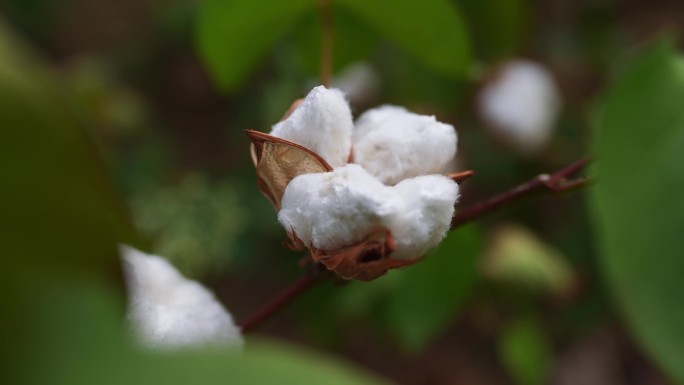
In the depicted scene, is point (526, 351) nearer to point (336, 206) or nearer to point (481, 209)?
point (481, 209)

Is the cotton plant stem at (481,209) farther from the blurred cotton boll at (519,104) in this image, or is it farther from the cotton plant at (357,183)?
the blurred cotton boll at (519,104)

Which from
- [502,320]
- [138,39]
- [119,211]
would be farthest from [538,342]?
[138,39]

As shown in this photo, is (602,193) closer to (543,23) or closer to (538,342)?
(538,342)

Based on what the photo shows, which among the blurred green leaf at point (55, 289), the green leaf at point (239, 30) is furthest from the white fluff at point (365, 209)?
the green leaf at point (239, 30)

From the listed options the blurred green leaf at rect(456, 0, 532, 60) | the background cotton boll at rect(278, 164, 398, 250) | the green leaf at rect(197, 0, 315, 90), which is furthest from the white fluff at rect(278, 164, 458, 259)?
the blurred green leaf at rect(456, 0, 532, 60)

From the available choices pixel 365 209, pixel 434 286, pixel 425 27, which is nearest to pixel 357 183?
pixel 365 209
